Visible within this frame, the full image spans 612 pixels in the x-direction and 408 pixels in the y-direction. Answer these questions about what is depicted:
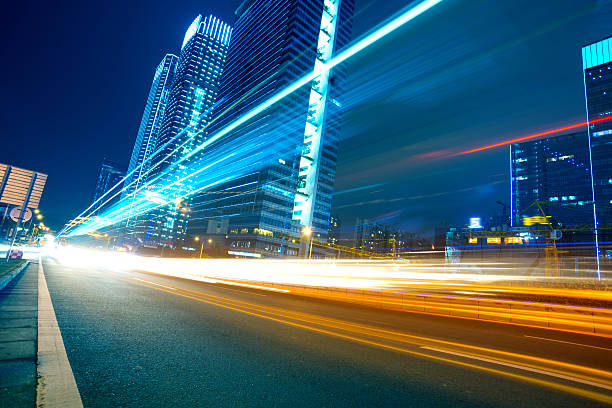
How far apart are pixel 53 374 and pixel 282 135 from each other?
93.0 meters

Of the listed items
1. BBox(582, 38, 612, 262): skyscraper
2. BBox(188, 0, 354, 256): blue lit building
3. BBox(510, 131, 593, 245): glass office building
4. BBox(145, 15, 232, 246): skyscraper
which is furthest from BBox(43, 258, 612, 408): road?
BBox(145, 15, 232, 246): skyscraper

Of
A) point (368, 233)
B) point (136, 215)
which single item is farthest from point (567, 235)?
point (136, 215)

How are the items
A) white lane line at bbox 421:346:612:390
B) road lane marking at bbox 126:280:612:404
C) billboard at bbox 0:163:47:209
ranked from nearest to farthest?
1. road lane marking at bbox 126:280:612:404
2. white lane line at bbox 421:346:612:390
3. billboard at bbox 0:163:47:209

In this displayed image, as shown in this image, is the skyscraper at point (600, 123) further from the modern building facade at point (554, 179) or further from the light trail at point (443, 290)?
the light trail at point (443, 290)

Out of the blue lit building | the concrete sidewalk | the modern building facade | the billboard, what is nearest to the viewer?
the concrete sidewalk

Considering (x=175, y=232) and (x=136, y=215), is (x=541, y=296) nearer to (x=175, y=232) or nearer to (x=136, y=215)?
(x=175, y=232)

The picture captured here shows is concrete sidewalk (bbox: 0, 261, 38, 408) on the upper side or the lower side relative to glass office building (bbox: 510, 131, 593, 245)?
lower

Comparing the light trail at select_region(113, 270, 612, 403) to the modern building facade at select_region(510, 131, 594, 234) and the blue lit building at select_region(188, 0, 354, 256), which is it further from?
the modern building facade at select_region(510, 131, 594, 234)

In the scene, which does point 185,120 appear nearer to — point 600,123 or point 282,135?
point 282,135

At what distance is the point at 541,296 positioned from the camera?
1295cm

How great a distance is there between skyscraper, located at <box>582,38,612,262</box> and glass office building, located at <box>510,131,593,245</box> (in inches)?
886

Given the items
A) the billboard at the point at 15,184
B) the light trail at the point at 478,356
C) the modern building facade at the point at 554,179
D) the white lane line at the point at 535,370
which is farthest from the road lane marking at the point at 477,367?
the billboard at the point at 15,184

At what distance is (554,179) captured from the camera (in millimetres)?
104375

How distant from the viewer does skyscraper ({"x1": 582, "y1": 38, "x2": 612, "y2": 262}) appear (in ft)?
224
